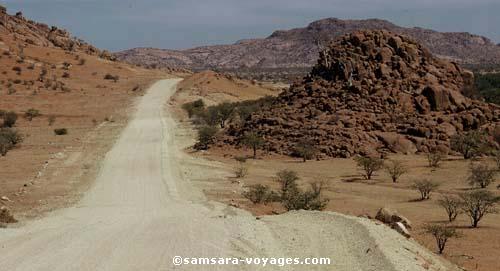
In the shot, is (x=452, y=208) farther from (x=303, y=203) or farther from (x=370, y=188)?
(x=370, y=188)

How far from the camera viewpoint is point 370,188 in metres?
22.6

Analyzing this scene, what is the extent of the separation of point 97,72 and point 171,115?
29.2 m

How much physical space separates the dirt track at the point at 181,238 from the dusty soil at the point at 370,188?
1992 mm

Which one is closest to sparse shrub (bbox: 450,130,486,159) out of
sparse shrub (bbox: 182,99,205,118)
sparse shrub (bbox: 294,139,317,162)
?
sparse shrub (bbox: 294,139,317,162)

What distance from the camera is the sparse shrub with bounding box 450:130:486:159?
2780 centimetres

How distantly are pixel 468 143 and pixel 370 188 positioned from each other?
8130 millimetres

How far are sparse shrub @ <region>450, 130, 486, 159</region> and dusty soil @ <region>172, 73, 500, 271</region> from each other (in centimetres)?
53

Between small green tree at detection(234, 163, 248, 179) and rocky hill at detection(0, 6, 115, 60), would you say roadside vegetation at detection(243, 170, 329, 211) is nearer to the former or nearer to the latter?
small green tree at detection(234, 163, 248, 179)

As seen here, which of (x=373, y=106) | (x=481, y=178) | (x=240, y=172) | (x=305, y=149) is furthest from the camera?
(x=373, y=106)

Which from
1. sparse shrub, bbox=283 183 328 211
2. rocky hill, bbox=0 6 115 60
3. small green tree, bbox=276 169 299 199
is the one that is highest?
rocky hill, bbox=0 6 115 60

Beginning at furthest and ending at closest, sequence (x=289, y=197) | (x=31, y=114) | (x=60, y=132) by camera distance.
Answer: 1. (x=31, y=114)
2. (x=60, y=132)
3. (x=289, y=197)

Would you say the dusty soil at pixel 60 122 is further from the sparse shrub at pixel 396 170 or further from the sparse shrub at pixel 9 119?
the sparse shrub at pixel 396 170

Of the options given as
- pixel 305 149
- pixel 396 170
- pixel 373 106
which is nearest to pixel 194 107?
pixel 373 106

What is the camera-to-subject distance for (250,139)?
30.1 meters
